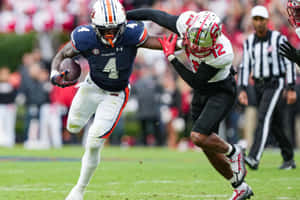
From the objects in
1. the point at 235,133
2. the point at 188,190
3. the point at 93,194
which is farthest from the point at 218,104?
the point at 235,133

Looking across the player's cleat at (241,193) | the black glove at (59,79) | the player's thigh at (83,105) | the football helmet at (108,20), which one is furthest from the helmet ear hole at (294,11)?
the black glove at (59,79)

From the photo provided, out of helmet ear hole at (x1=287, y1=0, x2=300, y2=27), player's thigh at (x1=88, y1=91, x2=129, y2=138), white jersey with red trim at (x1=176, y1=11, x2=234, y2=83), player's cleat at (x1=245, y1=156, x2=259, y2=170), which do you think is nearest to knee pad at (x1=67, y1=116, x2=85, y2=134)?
player's thigh at (x1=88, y1=91, x2=129, y2=138)

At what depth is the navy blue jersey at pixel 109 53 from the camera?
5.21 metres

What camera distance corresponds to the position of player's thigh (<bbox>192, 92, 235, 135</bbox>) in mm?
4914

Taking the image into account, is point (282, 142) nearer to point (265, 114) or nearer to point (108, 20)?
point (265, 114)

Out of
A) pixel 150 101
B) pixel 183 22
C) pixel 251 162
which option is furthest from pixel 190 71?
pixel 150 101

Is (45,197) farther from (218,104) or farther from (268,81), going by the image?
(268,81)

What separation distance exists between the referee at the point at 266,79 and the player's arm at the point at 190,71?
2464 mm

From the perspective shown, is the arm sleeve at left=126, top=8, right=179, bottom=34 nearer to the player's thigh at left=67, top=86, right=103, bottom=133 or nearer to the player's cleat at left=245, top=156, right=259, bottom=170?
the player's thigh at left=67, top=86, right=103, bottom=133

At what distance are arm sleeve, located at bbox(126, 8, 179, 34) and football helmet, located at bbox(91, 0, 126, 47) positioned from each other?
32 centimetres

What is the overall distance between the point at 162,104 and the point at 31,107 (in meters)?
2.92

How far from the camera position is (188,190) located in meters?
5.55

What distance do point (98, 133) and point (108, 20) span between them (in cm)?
96

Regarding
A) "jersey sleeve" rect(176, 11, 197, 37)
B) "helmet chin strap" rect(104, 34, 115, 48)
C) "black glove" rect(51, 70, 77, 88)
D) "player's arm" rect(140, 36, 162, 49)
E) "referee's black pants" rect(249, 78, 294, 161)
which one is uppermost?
"jersey sleeve" rect(176, 11, 197, 37)
